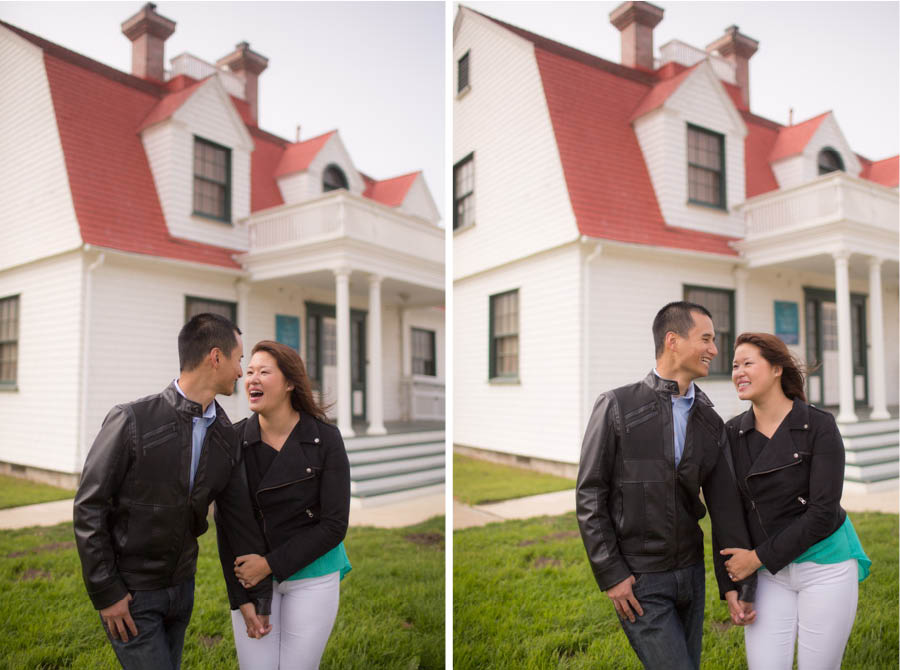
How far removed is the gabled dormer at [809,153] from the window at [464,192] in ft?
4.93

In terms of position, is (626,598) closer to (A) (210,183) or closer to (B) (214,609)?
(B) (214,609)

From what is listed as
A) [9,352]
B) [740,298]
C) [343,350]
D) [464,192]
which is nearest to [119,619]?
[9,352]

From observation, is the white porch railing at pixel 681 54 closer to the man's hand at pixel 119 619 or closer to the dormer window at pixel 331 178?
the dormer window at pixel 331 178

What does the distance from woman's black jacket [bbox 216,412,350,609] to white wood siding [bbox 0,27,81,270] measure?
130 cm

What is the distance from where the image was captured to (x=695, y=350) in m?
2.11

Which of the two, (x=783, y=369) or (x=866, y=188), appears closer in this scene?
(x=783, y=369)

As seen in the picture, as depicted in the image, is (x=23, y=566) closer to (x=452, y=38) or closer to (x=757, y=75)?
(x=452, y=38)

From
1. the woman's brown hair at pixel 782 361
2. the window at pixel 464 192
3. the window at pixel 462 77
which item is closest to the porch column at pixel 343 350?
the window at pixel 464 192

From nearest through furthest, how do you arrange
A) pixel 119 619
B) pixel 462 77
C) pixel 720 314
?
pixel 119 619 < pixel 720 314 < pixel 462 77

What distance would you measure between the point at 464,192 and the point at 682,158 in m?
1.11

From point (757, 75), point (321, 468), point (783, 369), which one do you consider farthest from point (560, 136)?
point (321, 468)

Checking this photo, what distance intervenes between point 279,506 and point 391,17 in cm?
276

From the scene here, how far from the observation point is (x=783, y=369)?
7.66 feet

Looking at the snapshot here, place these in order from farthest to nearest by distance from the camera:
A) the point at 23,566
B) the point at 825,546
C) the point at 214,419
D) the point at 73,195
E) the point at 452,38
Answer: the point at 452,38 < the point at 73,195 < the point at 23,566 < the point at 825,546 < the point at 214,419
